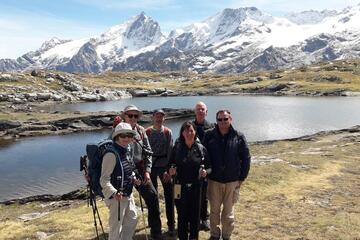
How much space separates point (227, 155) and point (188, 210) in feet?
6.97

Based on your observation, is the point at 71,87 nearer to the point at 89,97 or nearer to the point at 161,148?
the point at 89,97

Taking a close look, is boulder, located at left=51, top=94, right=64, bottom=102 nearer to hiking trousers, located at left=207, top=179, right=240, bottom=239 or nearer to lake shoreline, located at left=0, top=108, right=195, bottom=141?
lake shoreline, located at left=0, top=108, right=195, bottom=141

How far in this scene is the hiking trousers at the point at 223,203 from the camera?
46.6 ft

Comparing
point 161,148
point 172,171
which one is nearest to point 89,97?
point 161,148

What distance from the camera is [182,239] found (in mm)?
14156

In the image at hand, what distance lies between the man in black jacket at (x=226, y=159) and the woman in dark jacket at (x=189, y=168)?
386mm

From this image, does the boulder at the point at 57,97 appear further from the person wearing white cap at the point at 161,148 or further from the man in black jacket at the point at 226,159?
the man in black jacket at the point at 226,159

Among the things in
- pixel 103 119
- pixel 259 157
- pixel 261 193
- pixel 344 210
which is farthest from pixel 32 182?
pixel 103 119

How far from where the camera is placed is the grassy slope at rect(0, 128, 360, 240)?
16.8 m

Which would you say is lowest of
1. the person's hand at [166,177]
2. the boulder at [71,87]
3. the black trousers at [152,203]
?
the black trousers at [152,203]

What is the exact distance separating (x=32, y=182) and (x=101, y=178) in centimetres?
3562

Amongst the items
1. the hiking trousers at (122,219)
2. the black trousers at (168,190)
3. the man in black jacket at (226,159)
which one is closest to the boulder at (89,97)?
the black trousers at (168,190)

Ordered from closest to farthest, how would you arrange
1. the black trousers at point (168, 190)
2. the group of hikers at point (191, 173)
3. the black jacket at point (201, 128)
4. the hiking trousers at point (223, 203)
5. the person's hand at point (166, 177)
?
the group of hikers at point (191, 173) → the person's hand at point (166, 177) → the hiking trousers at point (223, 203) → the black jacket at point (201, 128) → the black trousers at point (168, 190)

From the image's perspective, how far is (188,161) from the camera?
523 inches
